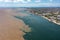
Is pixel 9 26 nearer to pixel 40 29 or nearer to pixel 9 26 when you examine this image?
pixel 9 26

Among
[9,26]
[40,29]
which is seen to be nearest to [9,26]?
[9,26]

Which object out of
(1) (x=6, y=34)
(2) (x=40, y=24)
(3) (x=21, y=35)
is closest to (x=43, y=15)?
(2) (x=40, y=24)

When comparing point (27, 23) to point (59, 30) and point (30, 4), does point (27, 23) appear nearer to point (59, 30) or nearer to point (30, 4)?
point (30, 4)
